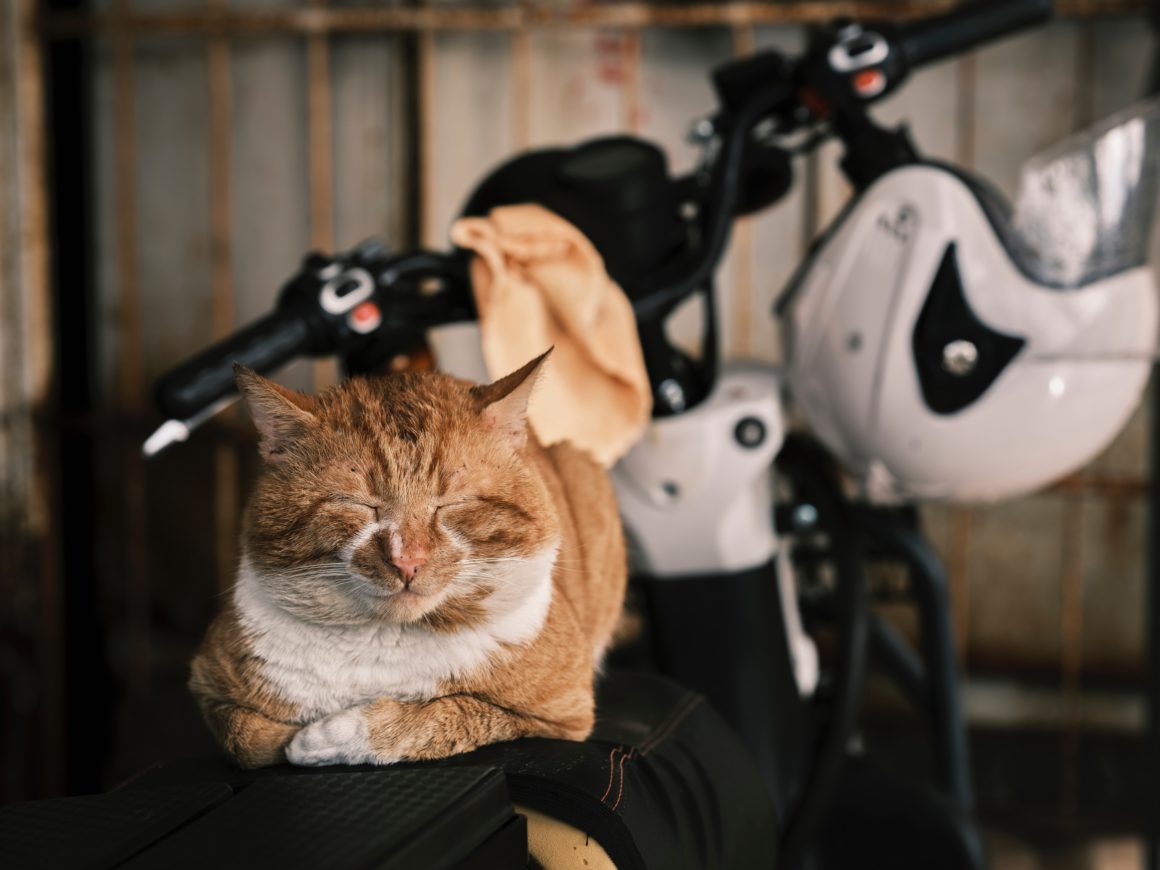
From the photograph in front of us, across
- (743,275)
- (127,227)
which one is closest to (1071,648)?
(743,275)

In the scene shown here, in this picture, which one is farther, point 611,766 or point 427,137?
point 427,137

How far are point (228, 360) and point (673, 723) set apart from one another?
447 millimetres

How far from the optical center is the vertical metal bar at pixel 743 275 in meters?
2.39

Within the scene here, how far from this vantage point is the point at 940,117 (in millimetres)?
2367

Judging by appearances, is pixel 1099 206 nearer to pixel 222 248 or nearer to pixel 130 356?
pixel 222 248

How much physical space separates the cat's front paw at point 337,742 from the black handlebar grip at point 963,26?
0.81 metres

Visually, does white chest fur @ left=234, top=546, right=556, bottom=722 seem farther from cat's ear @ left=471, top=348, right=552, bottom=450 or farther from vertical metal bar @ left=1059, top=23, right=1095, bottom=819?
vertical metal bar @ left=1059, top=23, right=1095, bottom=819

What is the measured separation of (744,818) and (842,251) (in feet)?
1.83

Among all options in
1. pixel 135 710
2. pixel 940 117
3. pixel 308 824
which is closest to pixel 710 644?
pixel 308 824

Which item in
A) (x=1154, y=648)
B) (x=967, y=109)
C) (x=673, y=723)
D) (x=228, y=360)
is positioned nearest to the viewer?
(x=673, y=723)

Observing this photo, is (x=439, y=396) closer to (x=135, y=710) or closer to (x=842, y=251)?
(x=842, y=251)

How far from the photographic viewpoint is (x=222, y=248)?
8.29 feet

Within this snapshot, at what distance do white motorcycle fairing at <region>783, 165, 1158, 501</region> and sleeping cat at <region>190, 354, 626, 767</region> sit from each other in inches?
19.6

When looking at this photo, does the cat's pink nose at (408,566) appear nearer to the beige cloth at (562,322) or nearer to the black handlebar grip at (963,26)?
the beige cloth at (562,322)
